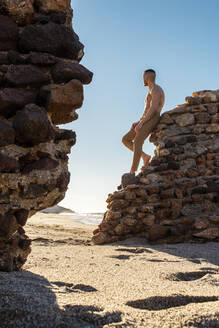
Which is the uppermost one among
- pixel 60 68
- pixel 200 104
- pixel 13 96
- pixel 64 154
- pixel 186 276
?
pixel 200 104

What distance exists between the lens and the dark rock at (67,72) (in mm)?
2021

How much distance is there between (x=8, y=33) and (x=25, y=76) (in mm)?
309

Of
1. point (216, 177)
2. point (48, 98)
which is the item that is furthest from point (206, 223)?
point (48, 98)

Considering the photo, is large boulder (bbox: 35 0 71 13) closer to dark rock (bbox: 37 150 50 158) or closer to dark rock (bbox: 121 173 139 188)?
dark rock (bbox: 37 150 50 158)

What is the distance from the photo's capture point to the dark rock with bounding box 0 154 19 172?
1.74 meters

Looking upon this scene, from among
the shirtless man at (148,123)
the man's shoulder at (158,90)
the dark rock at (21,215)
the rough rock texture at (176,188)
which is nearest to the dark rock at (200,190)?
the rough rock texture at (176,188)

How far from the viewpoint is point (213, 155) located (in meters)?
4.65

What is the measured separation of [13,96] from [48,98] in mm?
201

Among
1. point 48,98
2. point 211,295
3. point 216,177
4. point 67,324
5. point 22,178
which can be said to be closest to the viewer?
point 67,324

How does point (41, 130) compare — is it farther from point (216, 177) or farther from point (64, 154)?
point (216, 177)

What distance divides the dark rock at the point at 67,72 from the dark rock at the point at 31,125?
11.2 inches

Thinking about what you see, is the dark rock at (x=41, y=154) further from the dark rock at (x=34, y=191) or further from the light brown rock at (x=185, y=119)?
the light brown rock at (x=185, y=119)

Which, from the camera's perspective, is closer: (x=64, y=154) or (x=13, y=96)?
(x=13, y=96)

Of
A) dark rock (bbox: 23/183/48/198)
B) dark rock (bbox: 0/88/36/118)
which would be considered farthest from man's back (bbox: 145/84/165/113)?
dark rock (bbox: 23/183/48/198)
